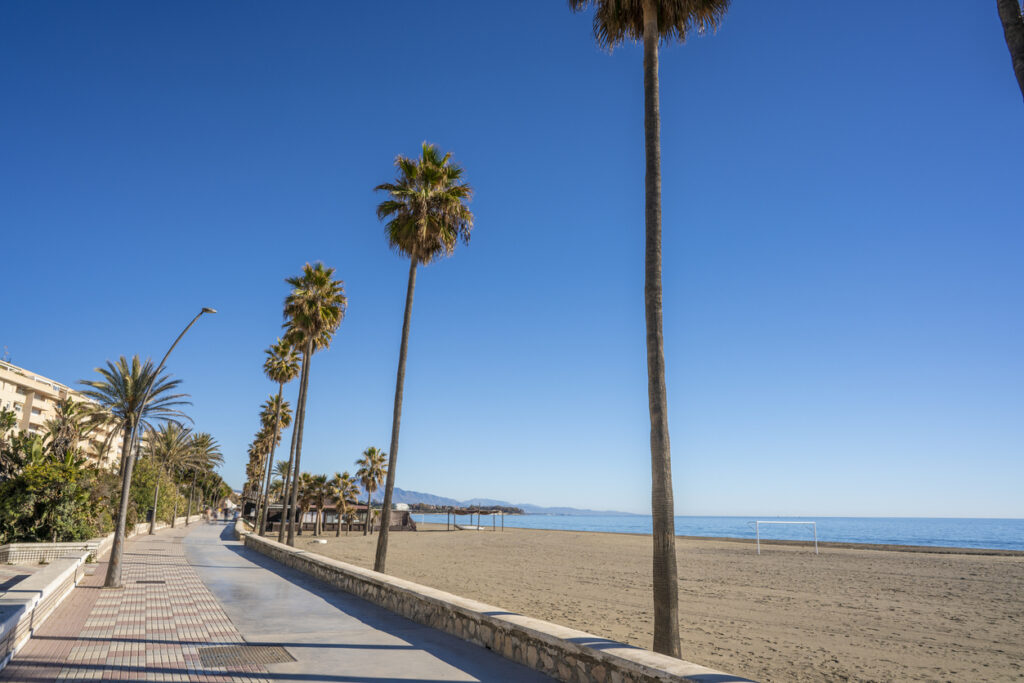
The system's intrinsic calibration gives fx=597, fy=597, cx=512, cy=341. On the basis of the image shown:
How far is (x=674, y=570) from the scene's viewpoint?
806 centimetres

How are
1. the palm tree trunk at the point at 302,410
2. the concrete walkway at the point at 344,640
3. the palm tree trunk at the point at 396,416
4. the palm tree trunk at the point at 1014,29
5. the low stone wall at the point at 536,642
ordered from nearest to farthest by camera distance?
the palm tree trunk at the point at 1014,29, the low stone wall at the point at 536,642, the concrete walkway at the point at 344,640, the palm tree trunk at the point at 396,416, the palm tree trunk at the point at 302,410

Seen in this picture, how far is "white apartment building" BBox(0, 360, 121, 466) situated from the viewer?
6266 cm

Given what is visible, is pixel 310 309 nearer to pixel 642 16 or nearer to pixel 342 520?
pixel 642 16

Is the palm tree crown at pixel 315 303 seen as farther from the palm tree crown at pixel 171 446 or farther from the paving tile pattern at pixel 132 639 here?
the palm tree crown at pixel 171 446

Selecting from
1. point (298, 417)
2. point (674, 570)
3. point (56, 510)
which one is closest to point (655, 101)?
point (674, 570)

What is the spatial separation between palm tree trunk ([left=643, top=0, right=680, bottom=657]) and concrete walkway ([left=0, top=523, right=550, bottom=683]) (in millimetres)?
1906

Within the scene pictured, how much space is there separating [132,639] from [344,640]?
3206 millimetres

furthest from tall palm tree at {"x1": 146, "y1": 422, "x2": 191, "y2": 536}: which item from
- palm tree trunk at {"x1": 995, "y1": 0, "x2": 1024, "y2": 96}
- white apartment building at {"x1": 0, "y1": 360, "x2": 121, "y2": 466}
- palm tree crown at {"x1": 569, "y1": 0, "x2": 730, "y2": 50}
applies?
palm tree trunk at {"x1": 995, "y1": 0, "x2": 1024, "y2": 96}

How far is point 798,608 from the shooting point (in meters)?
17.9

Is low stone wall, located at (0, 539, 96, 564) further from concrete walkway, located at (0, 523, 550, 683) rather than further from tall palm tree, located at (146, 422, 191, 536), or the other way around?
tall palm tree, located at (146, 422, 191, 536)

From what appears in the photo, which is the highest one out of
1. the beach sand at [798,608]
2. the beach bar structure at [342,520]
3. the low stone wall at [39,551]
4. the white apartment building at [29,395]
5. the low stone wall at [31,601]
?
the white apartment building at [29,395]

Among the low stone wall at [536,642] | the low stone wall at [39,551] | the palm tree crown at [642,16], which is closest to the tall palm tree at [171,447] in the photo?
the low stone wall at [39,551]

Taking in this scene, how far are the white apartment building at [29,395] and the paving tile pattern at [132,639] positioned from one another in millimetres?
56217

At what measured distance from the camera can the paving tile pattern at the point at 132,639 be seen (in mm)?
7293
